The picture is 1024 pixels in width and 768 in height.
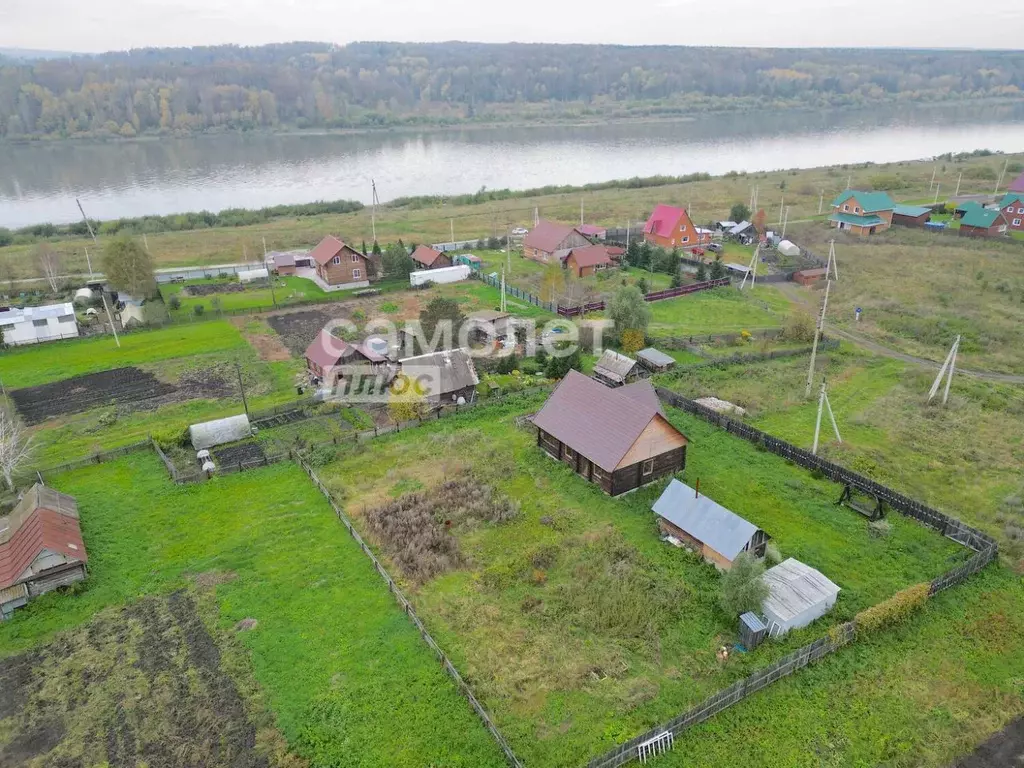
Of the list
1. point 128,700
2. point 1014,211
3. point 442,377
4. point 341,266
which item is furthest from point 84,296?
point 1014,211

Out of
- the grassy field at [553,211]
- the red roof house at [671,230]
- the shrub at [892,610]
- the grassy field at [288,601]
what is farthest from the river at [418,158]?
the shrub at [892,610]

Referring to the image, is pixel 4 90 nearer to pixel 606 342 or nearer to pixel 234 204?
pixel 234 204

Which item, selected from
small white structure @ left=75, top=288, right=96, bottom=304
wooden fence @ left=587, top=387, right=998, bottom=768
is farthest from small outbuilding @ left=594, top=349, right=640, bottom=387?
small white structure @ left=75, top=288, right=96, bottom=304

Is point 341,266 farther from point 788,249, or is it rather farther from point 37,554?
point 788,249

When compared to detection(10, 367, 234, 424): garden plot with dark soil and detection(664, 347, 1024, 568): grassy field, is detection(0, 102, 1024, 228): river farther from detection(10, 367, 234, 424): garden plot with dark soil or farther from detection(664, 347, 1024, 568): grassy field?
detection(664, 347, 1024, 568): grassy field

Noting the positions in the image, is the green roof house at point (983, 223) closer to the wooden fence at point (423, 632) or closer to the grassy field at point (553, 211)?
the grassy field at point (553, 211)
